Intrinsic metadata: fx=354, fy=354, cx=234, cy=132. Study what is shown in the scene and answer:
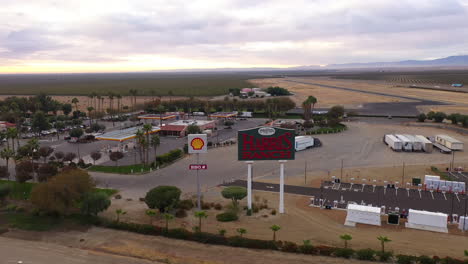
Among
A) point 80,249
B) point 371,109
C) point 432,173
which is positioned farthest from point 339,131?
point 80,249

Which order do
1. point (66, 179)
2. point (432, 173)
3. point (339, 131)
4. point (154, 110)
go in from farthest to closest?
point (154, 110)
point (339, 131)
point (432, 173)
point (66, 179)

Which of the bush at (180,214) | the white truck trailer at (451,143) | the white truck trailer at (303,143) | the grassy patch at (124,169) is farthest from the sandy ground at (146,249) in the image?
the white truck trailer at (451,143)

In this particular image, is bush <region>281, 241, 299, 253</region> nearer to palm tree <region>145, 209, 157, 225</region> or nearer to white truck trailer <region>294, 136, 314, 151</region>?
palm tree <region>145, 209, 157, 225</region>

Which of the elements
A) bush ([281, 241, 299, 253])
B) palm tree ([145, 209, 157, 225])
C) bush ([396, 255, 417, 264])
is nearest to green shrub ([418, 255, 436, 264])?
bush ([396, 255, 417, 264])

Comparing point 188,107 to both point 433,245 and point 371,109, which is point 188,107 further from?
point 433,245

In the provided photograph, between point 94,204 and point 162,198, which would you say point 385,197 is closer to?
point 162,198

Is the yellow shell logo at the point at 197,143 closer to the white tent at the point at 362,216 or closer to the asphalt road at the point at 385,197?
the asphalt road at the point at 385,197

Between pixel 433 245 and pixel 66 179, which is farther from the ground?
pixel 66 179
